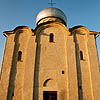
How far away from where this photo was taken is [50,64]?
38.8 ft

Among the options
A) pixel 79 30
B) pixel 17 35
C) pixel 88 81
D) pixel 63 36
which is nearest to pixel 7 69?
pixel 17 35

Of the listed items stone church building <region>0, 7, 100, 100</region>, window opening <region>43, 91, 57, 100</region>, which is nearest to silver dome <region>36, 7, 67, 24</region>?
stone church building <region>0, 7, 100, 100</region>

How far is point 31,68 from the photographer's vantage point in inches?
452

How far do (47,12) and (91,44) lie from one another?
6.87 m

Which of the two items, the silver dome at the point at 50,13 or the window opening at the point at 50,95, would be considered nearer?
the window opening at the point at 50,95

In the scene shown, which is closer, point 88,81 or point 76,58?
point 88,81

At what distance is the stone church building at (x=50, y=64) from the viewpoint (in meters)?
10.8

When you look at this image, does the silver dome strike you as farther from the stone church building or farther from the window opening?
the window opening

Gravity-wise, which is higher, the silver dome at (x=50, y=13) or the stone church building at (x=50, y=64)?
the silver dome at (x=50, y=13)

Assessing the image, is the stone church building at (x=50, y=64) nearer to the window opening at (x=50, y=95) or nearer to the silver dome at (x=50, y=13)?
the window opening at (x=50, y=95)

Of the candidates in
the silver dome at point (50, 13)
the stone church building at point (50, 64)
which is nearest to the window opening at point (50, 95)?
the stone church building at point (50, 64)

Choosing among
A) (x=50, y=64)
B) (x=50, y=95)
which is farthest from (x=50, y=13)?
(x=50, y=95)

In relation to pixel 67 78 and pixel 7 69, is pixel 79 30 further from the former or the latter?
pixel 7 69

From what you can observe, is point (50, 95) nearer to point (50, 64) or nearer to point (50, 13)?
point (50, 64)
